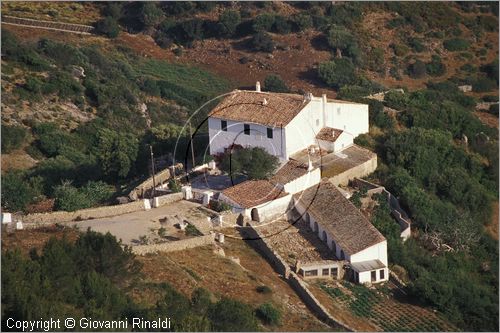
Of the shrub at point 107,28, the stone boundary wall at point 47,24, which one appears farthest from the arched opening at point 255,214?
the shrub at point 107,28

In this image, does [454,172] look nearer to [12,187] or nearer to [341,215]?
[341,215]

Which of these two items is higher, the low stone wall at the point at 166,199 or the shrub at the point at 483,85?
the low stone wall at the point at 166,199

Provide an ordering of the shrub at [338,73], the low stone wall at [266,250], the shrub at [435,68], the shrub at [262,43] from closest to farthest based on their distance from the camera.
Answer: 1. the low stone wall at [266,250]
2. the shrub at [338,73]
3. the shrub at [435,68]
4. the shrub at [262,43]

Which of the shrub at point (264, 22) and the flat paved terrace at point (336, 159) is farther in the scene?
the shrub at point (264, 22)

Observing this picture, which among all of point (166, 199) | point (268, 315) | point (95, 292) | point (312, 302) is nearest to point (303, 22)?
point (166, 199)

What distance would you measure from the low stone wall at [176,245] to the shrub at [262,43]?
48.4 m

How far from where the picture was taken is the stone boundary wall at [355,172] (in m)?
56.6

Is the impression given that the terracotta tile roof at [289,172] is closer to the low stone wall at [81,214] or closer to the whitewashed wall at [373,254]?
the whitewashed wall at [373,254]

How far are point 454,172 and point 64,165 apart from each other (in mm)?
22186

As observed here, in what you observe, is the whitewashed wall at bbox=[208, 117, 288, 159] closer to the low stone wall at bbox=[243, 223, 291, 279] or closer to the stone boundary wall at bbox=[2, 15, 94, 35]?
the low stone wall at bbox=[243, 223, 291, 279]

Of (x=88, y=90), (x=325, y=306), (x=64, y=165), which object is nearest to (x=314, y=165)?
(x=325, y=306)

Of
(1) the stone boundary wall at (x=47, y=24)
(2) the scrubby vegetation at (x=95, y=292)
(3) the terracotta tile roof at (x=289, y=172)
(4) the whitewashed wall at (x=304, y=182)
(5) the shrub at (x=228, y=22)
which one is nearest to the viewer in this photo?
(2) the scrubby vegetation at (x=95, y=292)

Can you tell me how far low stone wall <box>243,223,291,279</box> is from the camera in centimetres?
4888

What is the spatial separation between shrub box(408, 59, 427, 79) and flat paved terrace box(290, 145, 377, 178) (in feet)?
122
